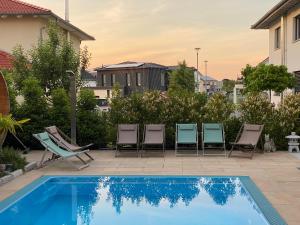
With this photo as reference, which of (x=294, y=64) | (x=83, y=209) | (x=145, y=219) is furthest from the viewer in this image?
(x=294, y=64)

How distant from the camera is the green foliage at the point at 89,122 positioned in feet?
46.1

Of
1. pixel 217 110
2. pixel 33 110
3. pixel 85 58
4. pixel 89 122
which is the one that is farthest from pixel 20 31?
pixel 217 110

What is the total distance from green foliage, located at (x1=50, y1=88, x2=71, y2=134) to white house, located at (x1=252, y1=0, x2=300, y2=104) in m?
11.9

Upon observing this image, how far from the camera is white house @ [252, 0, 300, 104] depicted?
2091cm

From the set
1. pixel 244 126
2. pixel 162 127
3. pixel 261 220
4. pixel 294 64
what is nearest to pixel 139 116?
pixel 162 127

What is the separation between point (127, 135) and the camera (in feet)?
43.1

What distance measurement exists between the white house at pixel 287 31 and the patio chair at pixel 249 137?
898 centimetres

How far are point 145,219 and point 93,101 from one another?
7414mm

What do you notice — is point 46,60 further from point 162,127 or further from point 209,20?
point 209,20

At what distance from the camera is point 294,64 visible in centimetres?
2138

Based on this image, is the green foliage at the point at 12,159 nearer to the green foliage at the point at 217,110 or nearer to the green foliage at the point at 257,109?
the green foliage at the point at 217,110

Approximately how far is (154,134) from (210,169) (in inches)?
110

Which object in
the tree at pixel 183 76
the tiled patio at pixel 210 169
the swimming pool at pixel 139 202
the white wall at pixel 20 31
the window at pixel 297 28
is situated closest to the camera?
the swimming pool at pixel 139 202

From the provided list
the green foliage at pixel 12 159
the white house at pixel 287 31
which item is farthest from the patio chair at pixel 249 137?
the white house at pixel 287 31
